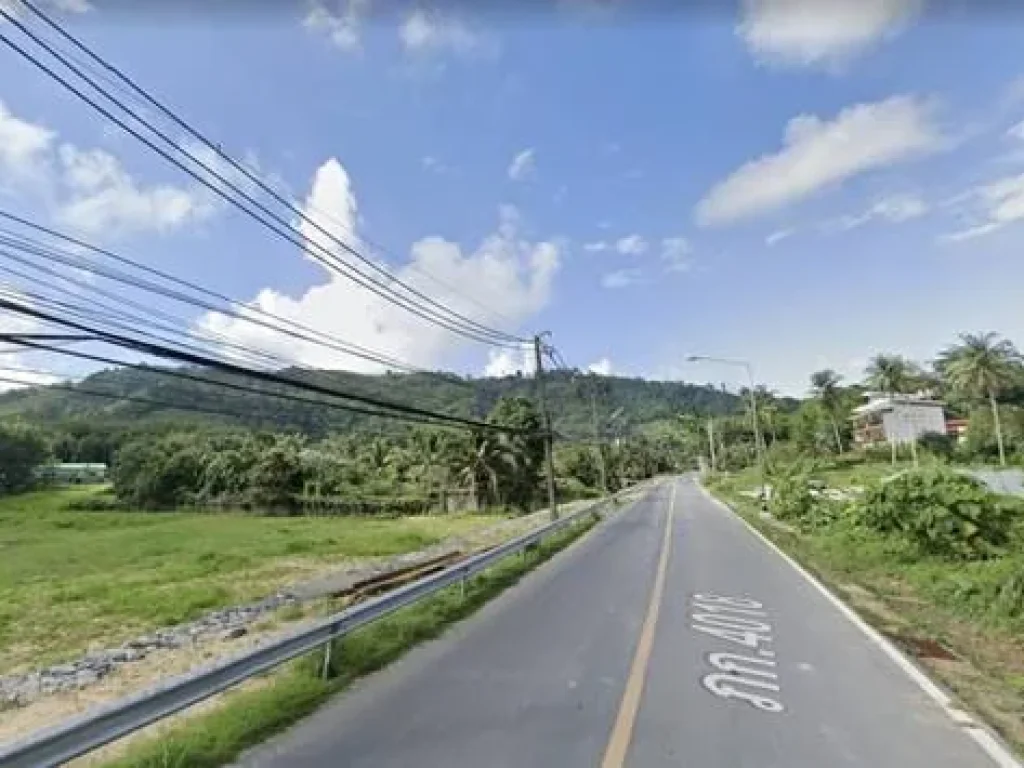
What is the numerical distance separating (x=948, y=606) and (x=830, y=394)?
299 ft

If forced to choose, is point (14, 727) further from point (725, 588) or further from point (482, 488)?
point (482, 488)

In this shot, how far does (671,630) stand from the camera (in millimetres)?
10211

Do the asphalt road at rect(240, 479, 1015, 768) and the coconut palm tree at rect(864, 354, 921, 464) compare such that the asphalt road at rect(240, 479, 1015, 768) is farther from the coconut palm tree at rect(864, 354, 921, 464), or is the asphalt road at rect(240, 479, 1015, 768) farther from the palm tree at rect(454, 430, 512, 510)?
the coconut palm tree at rect(864, 354, 921, 464)

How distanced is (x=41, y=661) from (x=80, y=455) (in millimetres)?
135742

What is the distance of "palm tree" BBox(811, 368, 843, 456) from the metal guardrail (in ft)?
313

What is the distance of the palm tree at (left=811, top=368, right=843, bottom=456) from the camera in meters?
96.0

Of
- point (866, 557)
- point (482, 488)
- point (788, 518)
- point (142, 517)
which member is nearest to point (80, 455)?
point (142, 517)

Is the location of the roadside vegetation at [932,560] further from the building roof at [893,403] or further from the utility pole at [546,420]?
the building roof at [893,403]

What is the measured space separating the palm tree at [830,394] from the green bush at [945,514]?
82.4m

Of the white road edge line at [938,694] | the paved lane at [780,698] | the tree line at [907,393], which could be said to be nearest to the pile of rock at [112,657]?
the paved lane at [780,698]

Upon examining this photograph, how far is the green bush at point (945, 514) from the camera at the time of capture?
17.1 metres

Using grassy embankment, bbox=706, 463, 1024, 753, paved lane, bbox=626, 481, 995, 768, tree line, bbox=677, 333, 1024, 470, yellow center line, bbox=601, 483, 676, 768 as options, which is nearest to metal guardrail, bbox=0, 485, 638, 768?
yellow center line, bbox=601, 483, 676, 768

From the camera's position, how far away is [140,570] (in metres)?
31.4

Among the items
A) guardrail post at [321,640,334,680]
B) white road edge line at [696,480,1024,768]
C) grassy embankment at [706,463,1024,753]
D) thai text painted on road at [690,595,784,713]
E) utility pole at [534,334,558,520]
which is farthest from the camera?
utility pole at [534,334,558,520]
